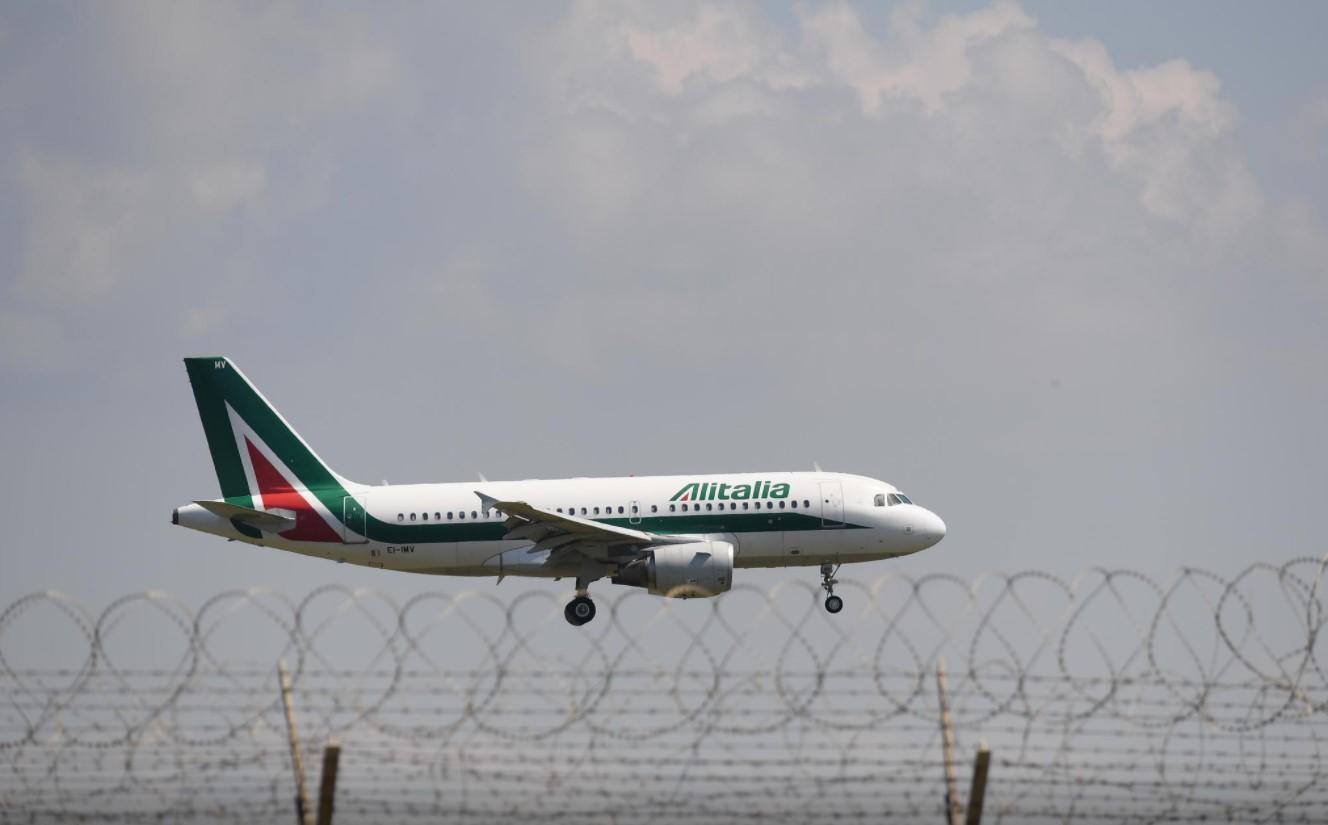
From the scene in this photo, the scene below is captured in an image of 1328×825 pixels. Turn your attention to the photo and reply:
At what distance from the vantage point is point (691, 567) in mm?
56344

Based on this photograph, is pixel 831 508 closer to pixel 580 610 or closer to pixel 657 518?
pixel 657 518

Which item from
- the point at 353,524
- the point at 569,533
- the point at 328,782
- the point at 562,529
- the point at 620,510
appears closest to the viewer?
the point at 328,782

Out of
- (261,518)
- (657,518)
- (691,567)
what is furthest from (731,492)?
(261,518)

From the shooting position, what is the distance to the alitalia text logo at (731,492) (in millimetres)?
58719

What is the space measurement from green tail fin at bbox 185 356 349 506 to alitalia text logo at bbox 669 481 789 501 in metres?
11.6

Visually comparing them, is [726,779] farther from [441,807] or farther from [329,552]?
[329,552]

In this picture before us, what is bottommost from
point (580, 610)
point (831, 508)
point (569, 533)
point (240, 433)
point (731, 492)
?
point (580, 610)

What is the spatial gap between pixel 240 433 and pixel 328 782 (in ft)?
150

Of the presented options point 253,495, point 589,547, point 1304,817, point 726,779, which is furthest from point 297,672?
point 253,495

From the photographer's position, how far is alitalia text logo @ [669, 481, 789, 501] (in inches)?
2312

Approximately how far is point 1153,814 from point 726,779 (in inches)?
183

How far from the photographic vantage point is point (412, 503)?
198 feet

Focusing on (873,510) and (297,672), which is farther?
(873,510)

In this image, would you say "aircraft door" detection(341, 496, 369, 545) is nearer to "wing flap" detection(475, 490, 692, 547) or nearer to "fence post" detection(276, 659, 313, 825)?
"wing flap" detection(475, 490, 692, 547)
